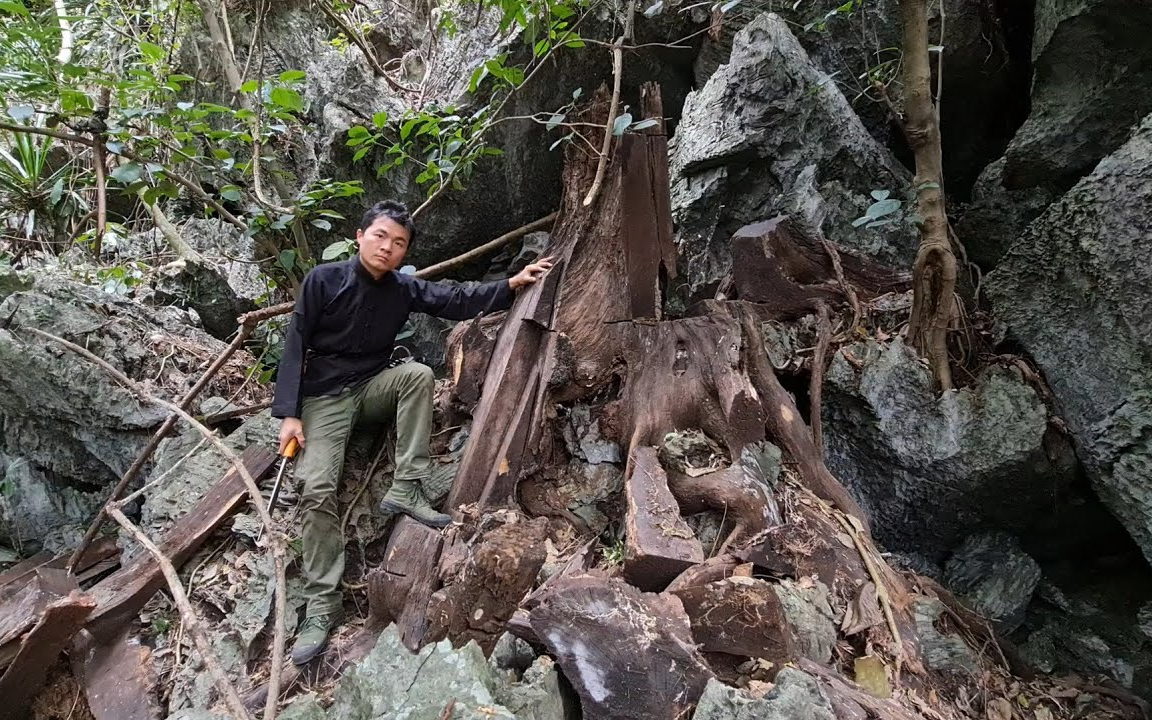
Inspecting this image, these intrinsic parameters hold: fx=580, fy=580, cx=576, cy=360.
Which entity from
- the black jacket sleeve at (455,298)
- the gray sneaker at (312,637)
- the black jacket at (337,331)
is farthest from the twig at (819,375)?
the gray sneaker at (312,637)

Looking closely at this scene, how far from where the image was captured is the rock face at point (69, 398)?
13.9ft

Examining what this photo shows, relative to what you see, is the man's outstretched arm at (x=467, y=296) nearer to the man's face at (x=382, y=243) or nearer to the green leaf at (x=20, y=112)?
the man's face at (x=382, y=243)

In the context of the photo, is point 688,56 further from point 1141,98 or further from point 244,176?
point 244,176

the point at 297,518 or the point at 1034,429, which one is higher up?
the point at 1034,429

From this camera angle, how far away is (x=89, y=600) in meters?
2.86

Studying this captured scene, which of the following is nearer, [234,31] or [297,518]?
[297,518]

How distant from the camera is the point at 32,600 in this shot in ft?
10.9

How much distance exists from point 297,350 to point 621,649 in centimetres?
240

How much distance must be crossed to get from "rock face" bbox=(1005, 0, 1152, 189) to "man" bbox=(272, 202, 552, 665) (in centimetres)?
448

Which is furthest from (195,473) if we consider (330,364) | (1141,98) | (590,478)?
(1141,98)

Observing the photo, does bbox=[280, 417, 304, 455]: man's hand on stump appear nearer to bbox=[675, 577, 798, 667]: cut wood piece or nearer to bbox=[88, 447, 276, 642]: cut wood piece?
bbox=[88, 447, 276, 642]: cut wood piece

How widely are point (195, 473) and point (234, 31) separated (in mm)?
5472

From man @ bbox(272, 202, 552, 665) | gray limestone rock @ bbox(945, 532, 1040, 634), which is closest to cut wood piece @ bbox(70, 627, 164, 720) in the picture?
man @ bbox(272, 202, 552, 665)

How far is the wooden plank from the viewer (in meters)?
3.02
